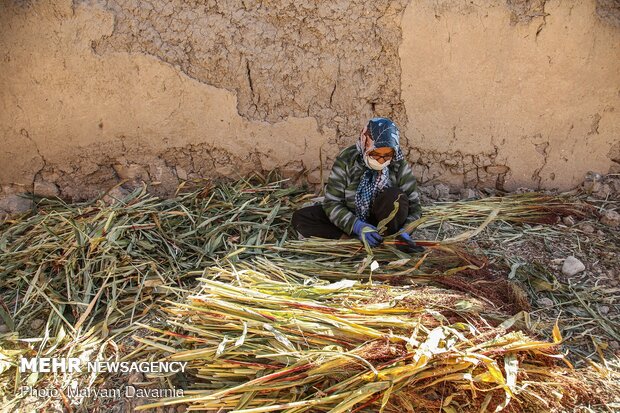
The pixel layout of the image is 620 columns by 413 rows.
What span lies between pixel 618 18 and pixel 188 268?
9.50ft

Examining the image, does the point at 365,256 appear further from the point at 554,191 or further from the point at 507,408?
the point at 554,191

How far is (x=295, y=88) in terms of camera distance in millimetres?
3572

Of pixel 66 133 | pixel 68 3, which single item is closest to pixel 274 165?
pixel 66 133

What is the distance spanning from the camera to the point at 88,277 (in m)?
2.85

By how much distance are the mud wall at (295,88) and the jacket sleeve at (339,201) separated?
683 mm

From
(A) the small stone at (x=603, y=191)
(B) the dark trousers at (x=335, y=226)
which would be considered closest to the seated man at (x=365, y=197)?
(B) the dark trousers at (x=335, y=226)

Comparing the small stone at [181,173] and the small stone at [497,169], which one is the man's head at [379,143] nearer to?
the small stone at [497,169]

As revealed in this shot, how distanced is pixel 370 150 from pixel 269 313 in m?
0.99

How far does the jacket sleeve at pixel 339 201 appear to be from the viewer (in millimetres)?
2957

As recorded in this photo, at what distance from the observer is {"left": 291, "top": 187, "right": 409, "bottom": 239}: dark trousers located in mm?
2902

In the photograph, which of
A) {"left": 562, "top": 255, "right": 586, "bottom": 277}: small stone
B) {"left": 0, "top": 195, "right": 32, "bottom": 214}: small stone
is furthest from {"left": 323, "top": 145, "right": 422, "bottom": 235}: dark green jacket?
{"left": 0, "top": 195, "right": 32, "bottom": 214}: small stone

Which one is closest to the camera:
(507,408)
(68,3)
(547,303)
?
(507,408)

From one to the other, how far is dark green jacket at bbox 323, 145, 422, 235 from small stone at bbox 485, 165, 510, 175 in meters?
0.91

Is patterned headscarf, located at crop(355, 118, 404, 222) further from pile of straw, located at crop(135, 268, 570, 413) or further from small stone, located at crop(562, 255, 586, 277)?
small stone, located at crop(562, 255, 586, 277)
